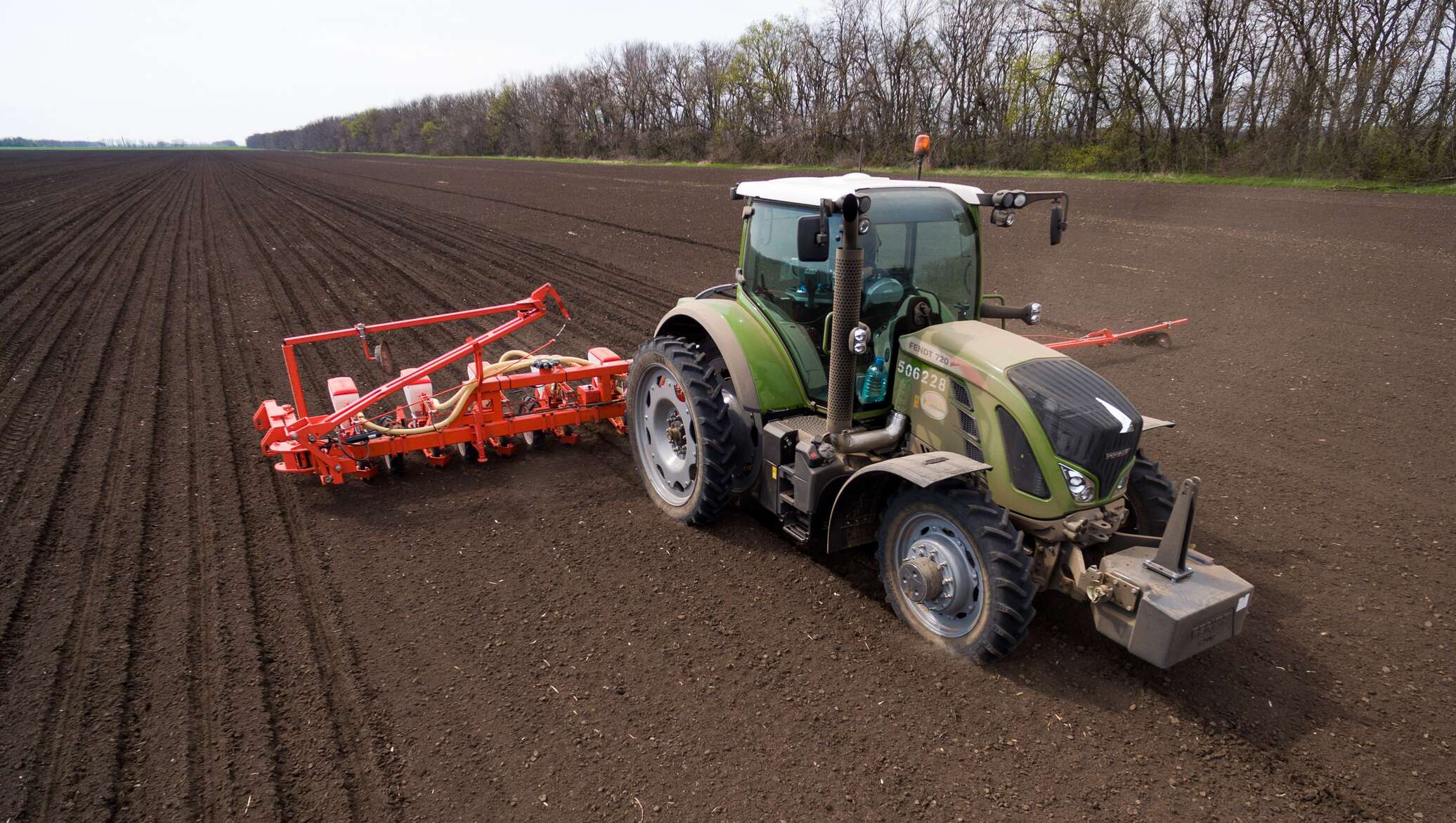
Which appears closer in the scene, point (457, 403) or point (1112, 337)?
point (457, 403)

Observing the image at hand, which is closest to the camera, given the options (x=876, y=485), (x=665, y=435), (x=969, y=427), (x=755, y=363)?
(x=969, y=427)

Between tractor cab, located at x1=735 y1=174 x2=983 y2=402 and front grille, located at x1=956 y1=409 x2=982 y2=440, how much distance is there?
0.56m

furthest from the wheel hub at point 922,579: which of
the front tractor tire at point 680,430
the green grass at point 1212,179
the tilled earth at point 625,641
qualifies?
the green grass at point 1212,179

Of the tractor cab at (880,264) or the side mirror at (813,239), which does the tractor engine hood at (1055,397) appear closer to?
the tractor cab at (880,264)

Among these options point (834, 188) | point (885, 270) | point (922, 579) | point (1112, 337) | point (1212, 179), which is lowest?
point (922, 579)

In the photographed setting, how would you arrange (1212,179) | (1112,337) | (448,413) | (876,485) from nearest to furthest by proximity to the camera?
1. (876,485)
2. (448,413)
3. (1112,337)
4. (1212,179)

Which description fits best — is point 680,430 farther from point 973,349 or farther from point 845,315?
point 973,349

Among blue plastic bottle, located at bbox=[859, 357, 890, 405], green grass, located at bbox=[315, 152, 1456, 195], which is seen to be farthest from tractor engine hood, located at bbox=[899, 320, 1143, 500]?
green grass, located at bbox=[315, 152, 1456, 195]

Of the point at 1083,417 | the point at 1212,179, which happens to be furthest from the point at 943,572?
the point at 1212,179

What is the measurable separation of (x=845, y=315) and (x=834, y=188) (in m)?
0.95

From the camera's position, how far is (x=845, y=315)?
11.9ft

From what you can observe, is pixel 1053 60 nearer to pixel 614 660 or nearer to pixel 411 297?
pixel 411 297

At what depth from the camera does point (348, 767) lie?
123 inches

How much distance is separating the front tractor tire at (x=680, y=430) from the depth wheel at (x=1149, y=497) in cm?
215
